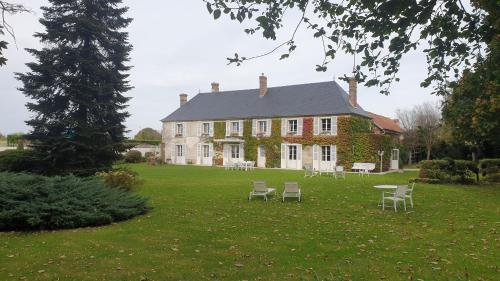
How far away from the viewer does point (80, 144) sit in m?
14.9

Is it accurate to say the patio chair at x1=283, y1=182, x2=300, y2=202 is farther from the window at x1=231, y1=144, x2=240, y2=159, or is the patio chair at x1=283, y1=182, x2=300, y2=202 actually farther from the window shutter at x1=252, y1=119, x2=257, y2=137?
the window at x1=231, y1=144, x2=240, y2=159

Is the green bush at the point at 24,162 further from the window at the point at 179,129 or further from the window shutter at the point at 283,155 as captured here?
the window at the point at 179,129

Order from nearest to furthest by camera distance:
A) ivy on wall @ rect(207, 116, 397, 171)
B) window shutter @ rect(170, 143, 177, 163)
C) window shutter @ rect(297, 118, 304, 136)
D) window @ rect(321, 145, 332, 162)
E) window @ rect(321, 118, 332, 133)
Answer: ivy on wall @ rect(207, 116, 397, 171), window @ rect(321, 118, 332, 133), window @ rect(321, 145, 332, 162), window shutter @ rect(297, 118, 304, 136), window shutter @ rect(170, 143, 177, 163)

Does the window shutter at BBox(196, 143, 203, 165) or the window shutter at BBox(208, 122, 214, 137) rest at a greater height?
the window shutter at BBox(208, 122, 214, 137)

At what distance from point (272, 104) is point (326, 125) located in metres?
5.77

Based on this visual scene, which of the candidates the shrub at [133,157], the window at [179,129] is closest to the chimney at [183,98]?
the window at [179,129]

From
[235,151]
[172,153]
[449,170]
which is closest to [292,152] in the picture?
[235,151]

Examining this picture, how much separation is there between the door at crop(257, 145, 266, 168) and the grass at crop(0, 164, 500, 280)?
21.3 m

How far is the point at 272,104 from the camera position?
33.0 m

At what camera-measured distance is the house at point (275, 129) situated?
93.4 ft

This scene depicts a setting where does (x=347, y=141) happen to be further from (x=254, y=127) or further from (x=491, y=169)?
(x=491, y=169)

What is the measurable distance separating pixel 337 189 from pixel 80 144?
33.6 feet

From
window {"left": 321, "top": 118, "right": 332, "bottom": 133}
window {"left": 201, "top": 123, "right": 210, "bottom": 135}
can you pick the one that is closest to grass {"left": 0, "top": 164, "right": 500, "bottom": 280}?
window {"left": 321, "top": 118, "right": 332, "bottom": 133}

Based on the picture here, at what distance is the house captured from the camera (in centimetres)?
2847
